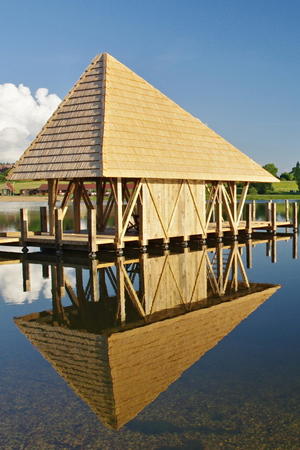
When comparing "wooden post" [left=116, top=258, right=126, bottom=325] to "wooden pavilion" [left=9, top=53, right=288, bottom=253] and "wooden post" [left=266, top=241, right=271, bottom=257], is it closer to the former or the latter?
"wooden pavilion" [left=9, top=53, right=288, bottom=253]

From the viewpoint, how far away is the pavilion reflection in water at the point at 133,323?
7910 millimetres

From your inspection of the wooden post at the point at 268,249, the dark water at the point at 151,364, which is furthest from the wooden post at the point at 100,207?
the dark water at the point at 151,364

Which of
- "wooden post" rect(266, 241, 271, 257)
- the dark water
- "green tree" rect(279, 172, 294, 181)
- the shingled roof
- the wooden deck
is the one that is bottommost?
the dark water

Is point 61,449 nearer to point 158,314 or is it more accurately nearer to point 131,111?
point 158,314

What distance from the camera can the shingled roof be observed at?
21266mm

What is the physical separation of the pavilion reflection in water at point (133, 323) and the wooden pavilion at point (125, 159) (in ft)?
11.8

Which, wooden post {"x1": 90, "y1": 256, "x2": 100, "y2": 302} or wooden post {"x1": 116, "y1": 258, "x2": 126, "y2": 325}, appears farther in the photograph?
wooden post {"x1": 90, "y1": 256, "x2": 100, "y2": 302}

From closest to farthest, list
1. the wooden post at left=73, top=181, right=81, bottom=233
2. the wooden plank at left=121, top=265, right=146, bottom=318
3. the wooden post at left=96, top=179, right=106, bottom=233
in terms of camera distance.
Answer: the wooden plank at left=121, top=265, right=146, bottom=318
the wooden post at left=73, top=181, right=81, bottom=233
the wooden post at left=96, top=179, right=106, bottom=233

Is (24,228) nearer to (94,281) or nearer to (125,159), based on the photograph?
(125,159)

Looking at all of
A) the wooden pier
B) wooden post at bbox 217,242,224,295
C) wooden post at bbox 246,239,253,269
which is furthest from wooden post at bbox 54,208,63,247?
wooden post at bbox 246,239,253,269

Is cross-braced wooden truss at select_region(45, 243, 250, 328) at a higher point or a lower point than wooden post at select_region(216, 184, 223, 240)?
lower

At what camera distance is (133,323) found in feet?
37.2

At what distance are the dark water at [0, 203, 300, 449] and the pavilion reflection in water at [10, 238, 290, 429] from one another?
3cm

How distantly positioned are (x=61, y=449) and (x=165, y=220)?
1810 centimetres
